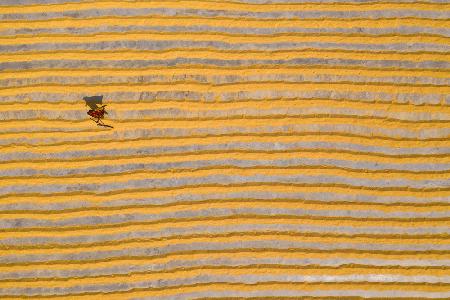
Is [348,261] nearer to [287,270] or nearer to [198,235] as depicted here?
[287,270]

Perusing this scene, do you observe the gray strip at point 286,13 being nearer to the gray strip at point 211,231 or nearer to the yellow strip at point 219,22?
the yellow strip at point 219,22

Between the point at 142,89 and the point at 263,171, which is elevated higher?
the point at 142,89

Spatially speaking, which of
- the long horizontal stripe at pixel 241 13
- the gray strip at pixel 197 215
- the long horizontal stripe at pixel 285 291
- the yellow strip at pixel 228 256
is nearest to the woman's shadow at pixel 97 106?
the long horizontal stripe at pixel 241 13

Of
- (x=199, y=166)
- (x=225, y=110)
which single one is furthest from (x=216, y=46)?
(x=199, y=166)

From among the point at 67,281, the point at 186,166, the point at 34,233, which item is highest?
the point at 186,166

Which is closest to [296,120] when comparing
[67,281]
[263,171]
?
[263,171]

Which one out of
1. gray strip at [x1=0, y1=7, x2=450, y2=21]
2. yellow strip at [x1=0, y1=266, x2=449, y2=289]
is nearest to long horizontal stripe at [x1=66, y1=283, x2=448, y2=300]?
yellow strip at [x1=0, y1=266, x2=449, y2=289]
